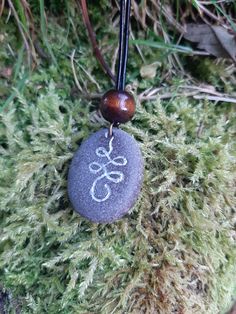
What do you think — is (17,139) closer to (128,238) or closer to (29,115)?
(29,115)

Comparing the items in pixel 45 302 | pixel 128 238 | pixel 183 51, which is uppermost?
pixel 183 51

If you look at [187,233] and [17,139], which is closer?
[187,233]

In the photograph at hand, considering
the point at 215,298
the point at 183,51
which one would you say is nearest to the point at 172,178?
the point at 215,298

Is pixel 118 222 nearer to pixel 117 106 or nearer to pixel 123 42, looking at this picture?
pixel 117 106

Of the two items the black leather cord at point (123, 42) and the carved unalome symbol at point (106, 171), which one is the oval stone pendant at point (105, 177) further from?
the black leather cord at point (123, 42)

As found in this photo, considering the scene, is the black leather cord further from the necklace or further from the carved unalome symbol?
the carved unalome symbol

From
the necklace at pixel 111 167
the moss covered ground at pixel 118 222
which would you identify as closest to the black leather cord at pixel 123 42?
the necklace at pixel 111 167
